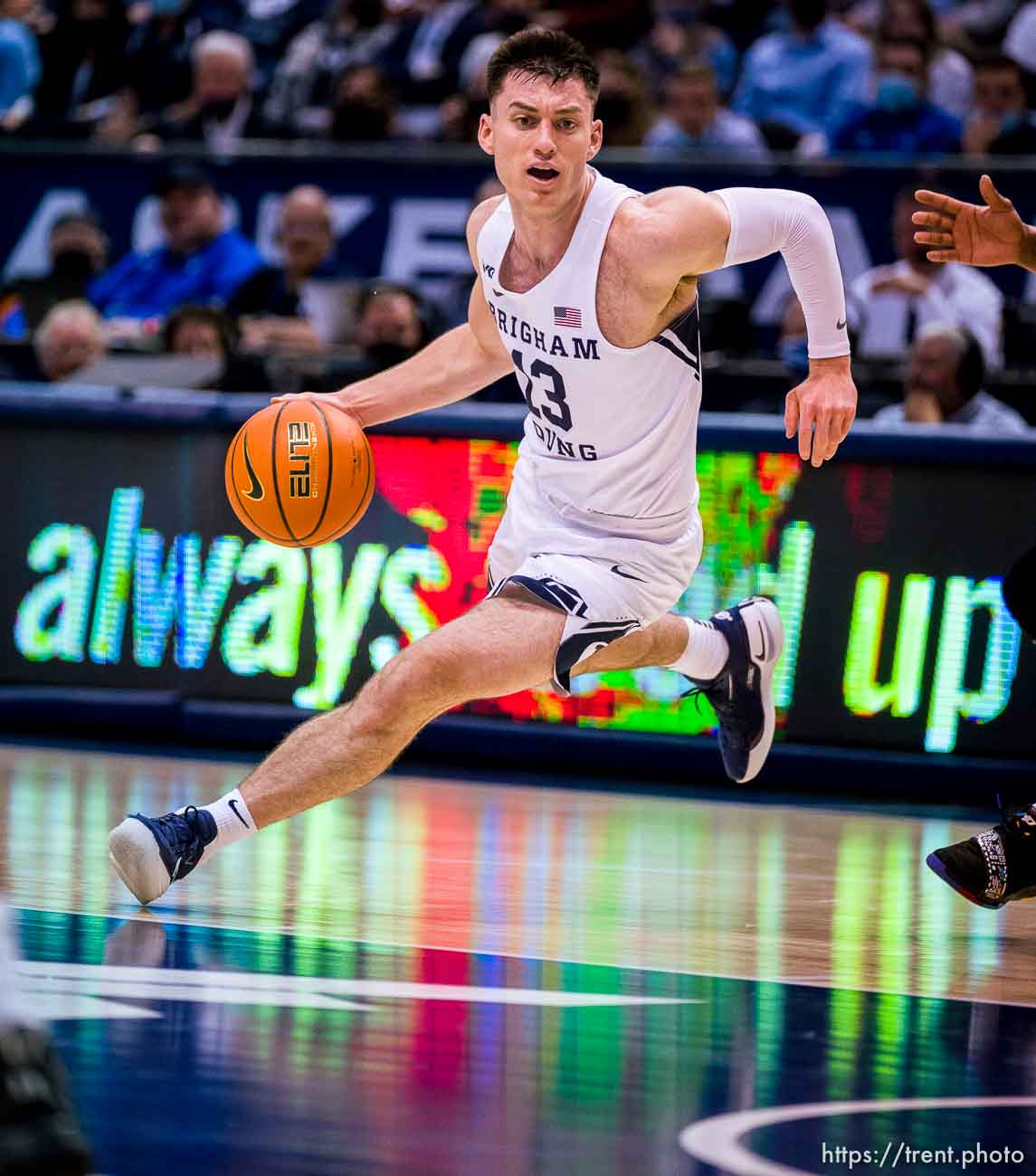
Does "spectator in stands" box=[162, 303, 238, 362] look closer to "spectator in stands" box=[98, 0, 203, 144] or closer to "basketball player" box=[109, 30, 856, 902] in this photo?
"spectator in stands" box=[98, 0, 203, 144]

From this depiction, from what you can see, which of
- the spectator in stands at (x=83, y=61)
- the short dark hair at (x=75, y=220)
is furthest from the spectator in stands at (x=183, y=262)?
the spectator in stands at (x=83, y=61)

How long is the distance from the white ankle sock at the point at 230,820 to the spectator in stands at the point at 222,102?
8.56 m

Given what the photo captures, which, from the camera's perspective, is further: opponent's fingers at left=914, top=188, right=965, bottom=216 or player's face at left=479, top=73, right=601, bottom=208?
player's face at left=479, top=73, right=601, bottom=208

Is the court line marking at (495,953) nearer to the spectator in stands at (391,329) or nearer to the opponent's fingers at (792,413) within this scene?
the opponent's fingers at (792,413)

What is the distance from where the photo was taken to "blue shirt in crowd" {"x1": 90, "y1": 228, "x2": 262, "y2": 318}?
39.3ft

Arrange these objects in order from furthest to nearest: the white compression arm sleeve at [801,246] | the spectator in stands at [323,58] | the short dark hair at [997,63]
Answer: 1. the spectator in stands at [323,58]
2. the short dark hair at [997,63]
3. the white compression arm sleeve at [801,246]

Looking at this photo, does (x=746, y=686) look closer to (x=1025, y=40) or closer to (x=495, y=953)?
(x=495, y=953)

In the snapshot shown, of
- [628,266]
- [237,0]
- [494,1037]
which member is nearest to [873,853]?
[628,266]

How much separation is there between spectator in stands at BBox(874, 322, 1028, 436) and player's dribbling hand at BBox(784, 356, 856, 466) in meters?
3.51

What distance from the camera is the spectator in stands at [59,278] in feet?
39.7

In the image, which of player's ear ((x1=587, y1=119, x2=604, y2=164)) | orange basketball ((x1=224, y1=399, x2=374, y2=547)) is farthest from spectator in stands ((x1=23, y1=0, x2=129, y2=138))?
player's ear ((x1=587, y1=119, x2=604, y2=164))

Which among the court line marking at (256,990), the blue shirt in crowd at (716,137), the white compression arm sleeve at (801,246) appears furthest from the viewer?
the blue shirt in crowd at (716,137)

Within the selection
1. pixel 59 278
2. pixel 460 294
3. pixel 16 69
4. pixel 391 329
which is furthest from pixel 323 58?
pixel 391 329

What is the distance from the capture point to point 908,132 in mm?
11648
